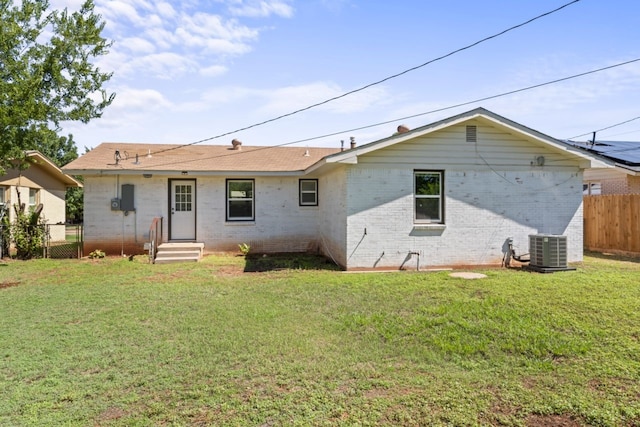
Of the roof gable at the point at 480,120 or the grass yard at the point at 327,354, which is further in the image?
the roof gable at the point at 480,120

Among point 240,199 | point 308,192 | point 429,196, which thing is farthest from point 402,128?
point 240,199

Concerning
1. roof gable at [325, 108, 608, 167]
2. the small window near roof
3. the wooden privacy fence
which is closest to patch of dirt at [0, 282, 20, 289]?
roof gable at [325, 108, 608, 167]

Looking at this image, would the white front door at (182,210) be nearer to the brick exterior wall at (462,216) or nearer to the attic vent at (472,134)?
the brick exterior wall at (462,216)

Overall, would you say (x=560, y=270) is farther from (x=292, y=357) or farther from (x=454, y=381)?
(x=292, y=357)

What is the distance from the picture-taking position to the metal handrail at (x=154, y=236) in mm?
12045

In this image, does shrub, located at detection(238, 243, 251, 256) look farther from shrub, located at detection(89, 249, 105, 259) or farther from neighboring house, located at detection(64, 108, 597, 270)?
shrub, located at detection(89, 249, 105, 259)

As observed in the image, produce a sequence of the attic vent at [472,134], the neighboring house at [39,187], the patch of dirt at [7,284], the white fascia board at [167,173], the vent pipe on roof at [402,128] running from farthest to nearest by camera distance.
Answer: the neighboring house at [39,187], the vent pipe on roof at [402,128], the white fascia board at [167,173], the attic vent at [472,134], the patch of dirt at [7,284]

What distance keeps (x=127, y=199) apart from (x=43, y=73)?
431 cm

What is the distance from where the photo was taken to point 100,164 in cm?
1305

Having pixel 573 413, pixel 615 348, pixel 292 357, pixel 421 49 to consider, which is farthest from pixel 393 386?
pixel 421 49

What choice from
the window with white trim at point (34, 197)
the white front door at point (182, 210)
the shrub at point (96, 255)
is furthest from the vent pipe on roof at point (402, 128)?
the window with white trim at point (34, 197)

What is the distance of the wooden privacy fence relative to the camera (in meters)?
12.5

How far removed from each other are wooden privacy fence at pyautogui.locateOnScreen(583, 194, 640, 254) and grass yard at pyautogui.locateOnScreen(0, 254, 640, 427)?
19.2 feet

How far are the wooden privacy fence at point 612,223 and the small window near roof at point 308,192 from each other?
9815 millimetres
